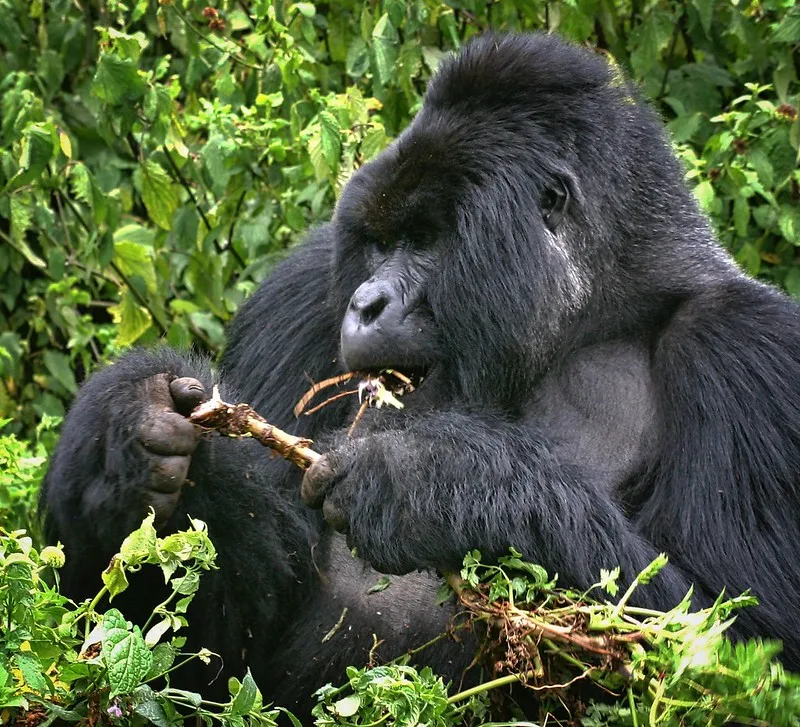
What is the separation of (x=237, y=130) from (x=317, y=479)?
2139mm

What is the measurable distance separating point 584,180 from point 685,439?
2.24 feet

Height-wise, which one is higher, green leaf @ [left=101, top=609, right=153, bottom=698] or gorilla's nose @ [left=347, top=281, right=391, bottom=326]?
gorilla's nose @ [left=347, top=281, right=391, bottom=326]

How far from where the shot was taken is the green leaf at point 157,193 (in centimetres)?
497

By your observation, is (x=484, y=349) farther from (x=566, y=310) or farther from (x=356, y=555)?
(x=356, y=555)

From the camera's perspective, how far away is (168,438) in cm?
291

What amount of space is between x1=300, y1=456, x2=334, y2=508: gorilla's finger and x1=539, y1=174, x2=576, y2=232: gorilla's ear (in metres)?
0.85

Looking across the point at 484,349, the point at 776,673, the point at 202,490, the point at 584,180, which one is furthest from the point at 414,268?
the point at 776,673

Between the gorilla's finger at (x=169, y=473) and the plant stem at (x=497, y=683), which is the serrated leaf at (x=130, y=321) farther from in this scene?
the plant stem at (x=497, y=683)

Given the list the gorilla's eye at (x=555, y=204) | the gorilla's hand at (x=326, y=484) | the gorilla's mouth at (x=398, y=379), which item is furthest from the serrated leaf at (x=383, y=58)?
the gorilla's hand at (x=326, y=484)

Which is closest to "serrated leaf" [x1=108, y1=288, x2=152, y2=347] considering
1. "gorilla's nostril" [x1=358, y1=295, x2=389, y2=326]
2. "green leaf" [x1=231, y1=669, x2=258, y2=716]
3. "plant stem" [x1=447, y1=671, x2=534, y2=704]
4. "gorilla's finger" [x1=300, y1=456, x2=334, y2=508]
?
"gorilla's nostril" [x1=358, y1=295, x2=389, y2=326]

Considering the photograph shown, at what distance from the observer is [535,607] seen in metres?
2.53

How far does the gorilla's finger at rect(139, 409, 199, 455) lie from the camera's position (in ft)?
9.54

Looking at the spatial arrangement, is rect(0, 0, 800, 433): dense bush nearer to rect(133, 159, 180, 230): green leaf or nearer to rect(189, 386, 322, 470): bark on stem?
rect(133, 159, 180, 230): green leaf

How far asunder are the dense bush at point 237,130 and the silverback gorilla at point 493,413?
108 cm
